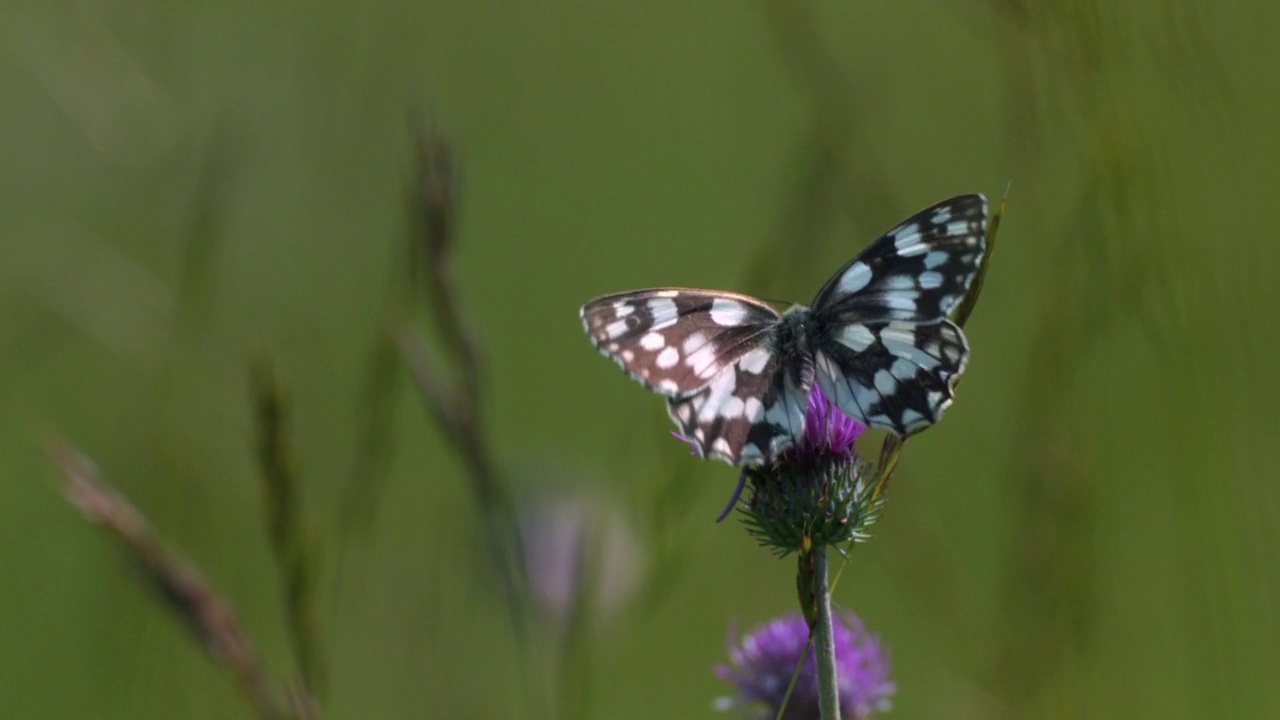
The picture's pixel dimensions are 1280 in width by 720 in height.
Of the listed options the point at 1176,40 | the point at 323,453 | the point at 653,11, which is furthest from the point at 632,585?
the point at 653,11

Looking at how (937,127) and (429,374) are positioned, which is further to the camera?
(937,127)

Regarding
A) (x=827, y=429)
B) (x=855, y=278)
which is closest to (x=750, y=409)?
(x=827, y=429)

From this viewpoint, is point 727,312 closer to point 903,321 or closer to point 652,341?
point 652,341

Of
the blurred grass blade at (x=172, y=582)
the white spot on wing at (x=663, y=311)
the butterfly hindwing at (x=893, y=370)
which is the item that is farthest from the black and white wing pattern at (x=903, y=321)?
the blurred grass blade at (x=172, y=582)

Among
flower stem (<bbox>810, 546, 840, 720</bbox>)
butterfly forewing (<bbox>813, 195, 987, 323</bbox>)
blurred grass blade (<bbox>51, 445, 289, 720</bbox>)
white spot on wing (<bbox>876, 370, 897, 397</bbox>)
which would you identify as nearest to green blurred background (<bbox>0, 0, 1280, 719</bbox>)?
blurred grass blade (<bbox>51, 445, 289, 720</bbox>)

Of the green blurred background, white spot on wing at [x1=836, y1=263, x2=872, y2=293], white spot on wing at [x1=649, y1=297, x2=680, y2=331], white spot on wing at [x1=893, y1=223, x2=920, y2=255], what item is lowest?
the green blurred background

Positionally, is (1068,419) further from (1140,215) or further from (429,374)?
(429,374)

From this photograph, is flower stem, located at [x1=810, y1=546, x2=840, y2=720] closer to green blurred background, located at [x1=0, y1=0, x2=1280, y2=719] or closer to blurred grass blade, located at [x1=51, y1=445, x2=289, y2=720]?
green blurred background, located at [x1=0, y1=0, x2=1280, y2=719]
